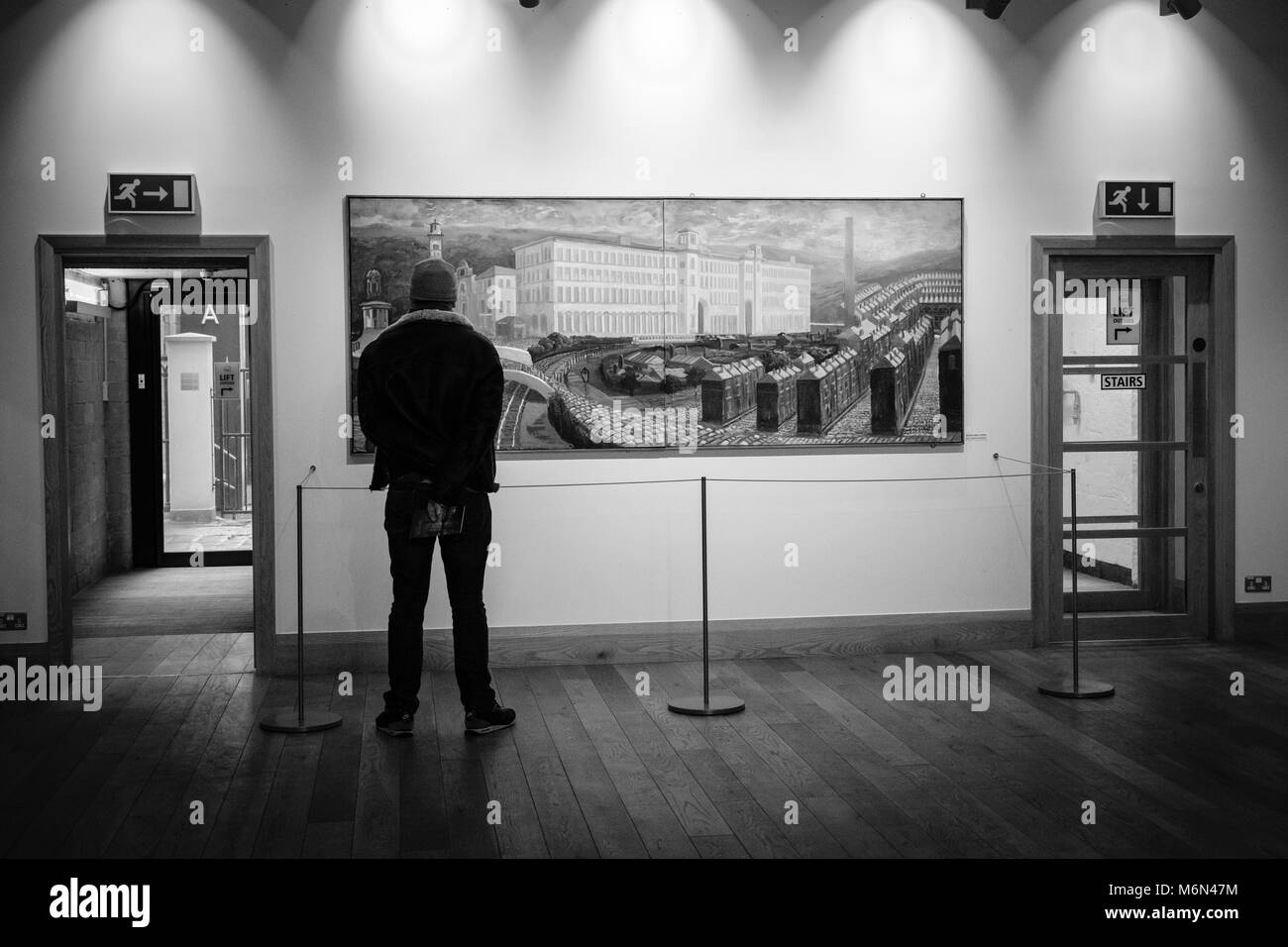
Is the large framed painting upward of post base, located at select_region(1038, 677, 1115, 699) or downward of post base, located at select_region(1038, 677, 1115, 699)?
upward

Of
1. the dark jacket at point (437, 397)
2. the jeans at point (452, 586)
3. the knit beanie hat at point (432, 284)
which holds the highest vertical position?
the knit beanie hat at point (432, 284)

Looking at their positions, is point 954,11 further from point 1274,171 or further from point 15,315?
point 15,315

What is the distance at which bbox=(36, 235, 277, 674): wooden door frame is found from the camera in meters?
6.05

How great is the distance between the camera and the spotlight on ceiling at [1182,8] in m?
6.49

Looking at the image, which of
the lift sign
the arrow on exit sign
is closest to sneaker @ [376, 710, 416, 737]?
the lift sign

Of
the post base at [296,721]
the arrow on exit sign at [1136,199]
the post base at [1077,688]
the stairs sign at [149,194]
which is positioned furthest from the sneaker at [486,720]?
the arrow on exit sign at [1136,199]

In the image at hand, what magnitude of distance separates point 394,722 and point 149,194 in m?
2.71

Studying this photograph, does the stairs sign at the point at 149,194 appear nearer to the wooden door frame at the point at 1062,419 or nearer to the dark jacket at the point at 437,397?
the dark jacket at the point at 437,397

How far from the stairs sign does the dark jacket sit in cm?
174

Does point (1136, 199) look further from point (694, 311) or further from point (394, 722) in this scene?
point (394, 722)

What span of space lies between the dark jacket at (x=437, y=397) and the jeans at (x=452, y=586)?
0.13 m

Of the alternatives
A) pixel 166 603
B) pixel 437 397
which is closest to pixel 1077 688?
pixel 437 397

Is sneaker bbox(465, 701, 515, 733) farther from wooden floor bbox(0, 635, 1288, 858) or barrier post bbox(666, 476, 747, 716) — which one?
barrier post bbox(666, 476, 747, 716)

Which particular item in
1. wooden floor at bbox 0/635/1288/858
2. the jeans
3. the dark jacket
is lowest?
wooden floor at bbox 0/635/1288/858
